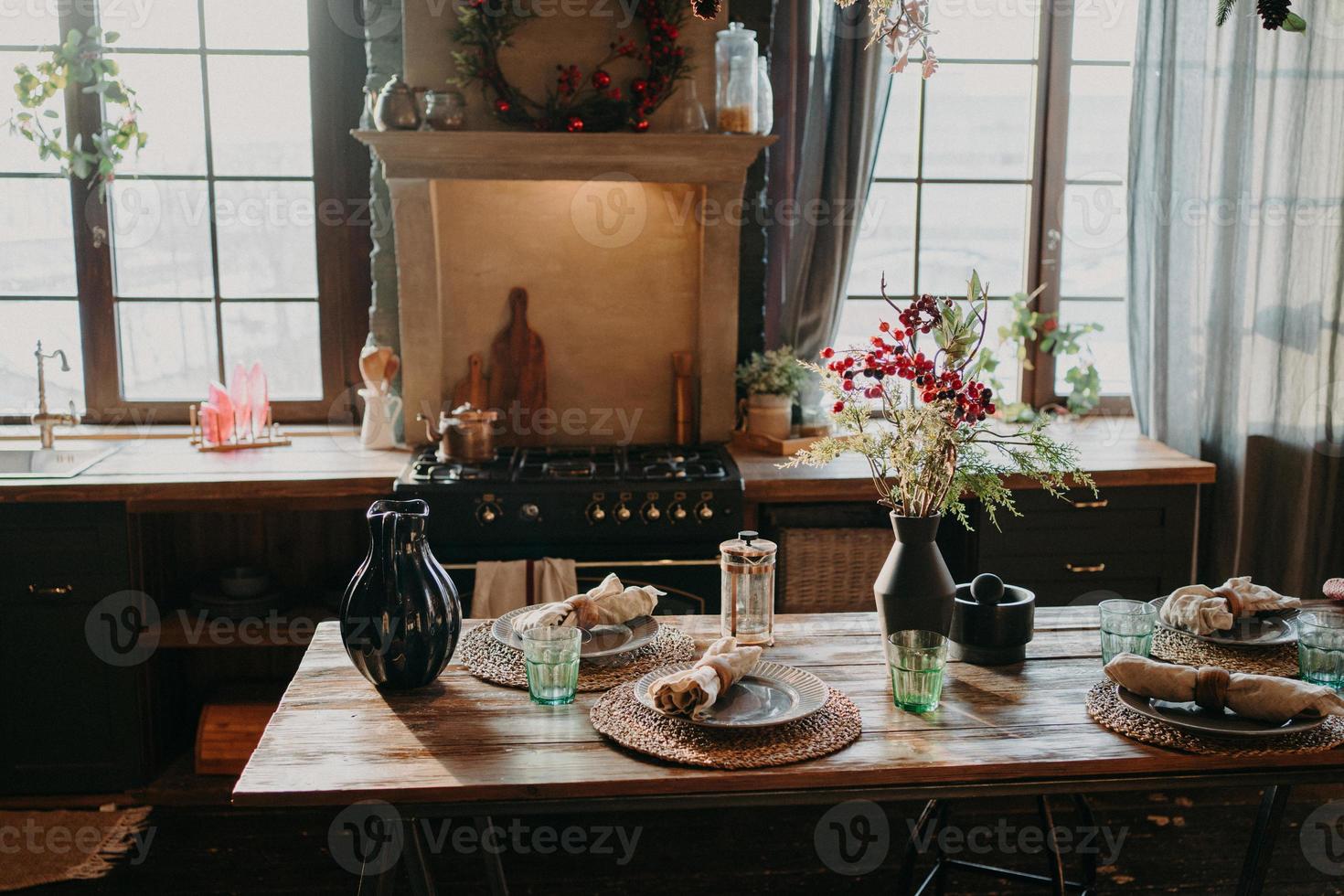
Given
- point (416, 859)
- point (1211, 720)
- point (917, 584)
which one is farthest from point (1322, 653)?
point (416, 859)

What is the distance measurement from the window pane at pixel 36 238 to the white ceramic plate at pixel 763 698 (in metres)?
2.95

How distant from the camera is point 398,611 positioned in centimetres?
191

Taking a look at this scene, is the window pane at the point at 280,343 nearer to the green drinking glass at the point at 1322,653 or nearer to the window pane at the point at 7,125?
the window pane at the point at 7,125

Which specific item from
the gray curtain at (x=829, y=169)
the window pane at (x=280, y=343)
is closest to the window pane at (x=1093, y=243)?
the gray curtain at (x=829, y=169)

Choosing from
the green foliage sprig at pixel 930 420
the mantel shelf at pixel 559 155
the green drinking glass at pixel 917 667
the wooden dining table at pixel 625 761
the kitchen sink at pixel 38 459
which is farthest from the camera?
the kitchen sink at pixel 38 459

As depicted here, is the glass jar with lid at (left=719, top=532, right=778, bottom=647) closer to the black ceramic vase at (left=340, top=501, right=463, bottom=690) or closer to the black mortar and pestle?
the black mortar and pestle

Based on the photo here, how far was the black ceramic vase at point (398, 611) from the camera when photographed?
1914 mm

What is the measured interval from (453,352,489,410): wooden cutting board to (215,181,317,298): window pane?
0.63 metres

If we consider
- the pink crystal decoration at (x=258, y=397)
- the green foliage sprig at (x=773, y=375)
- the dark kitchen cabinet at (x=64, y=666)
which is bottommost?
the dark kitchen cabinet at (x=64, y=666)

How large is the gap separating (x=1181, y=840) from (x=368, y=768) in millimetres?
A: 2349

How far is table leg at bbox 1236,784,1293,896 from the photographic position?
6.63ft

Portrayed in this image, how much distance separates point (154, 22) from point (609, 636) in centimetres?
290

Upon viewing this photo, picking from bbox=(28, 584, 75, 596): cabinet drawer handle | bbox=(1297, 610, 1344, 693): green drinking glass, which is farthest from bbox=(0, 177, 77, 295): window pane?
bbox=(1297, 610, 1344, 693): green drinking glass

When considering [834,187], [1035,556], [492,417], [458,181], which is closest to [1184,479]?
[1035,556]
